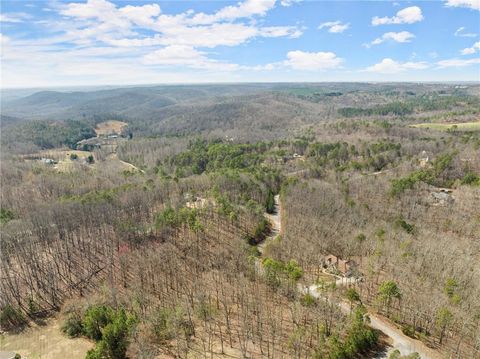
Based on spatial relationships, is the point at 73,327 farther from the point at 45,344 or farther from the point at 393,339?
the point at 393,339

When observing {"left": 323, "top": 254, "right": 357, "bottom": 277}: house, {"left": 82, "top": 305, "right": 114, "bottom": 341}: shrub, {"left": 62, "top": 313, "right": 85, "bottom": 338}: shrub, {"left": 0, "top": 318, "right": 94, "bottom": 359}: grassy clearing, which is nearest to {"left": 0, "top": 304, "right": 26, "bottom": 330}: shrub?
{"left": 0, "top": 318, "right": 94, "bottom": 359}: grassy clearing

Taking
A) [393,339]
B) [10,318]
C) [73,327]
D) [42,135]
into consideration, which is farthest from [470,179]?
[42,135]

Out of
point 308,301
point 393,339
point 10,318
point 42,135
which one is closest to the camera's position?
point 393,339

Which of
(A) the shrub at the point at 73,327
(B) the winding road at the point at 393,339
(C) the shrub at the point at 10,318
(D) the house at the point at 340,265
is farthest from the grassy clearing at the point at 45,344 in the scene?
(D) the house at the point at 340,265

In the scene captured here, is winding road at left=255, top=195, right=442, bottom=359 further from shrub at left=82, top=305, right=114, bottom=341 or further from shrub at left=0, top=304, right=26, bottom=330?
shrub at left=0, top=304, right=26, bottom=330

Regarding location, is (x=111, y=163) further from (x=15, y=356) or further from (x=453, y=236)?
(x=453, y=236)
